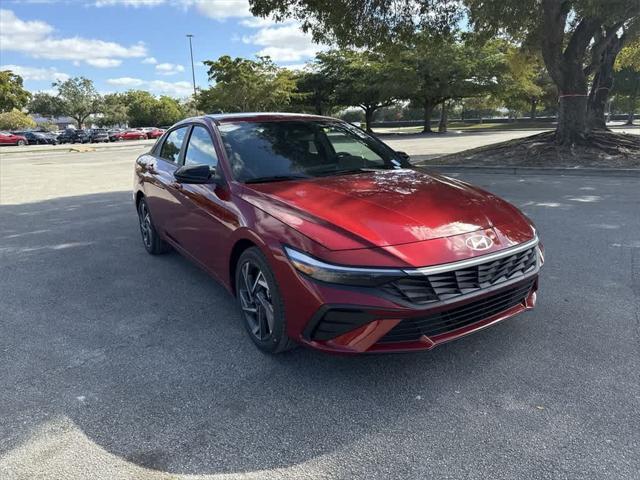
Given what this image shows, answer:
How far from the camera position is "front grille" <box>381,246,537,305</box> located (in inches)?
102

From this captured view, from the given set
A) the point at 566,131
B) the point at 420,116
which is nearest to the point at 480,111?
the point at 420,116

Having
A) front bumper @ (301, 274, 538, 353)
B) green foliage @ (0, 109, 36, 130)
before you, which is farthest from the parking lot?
green foliage @ (0, 109, 36, 130)

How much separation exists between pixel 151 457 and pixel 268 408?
65 cm

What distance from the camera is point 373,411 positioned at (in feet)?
8.82

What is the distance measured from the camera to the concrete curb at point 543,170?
34.9 ft

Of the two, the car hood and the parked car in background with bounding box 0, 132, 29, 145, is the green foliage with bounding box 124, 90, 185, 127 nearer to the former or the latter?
the parked car in background with bounding box 0, 132, 29, 145

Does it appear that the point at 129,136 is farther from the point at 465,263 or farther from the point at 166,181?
the point at 465,263

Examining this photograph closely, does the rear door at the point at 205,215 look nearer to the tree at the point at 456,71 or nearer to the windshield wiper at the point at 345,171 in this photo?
the windshield wiper at the point at 345,171

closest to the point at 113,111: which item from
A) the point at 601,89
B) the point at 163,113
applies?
the point at 163,113

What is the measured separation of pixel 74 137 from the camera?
165 ft

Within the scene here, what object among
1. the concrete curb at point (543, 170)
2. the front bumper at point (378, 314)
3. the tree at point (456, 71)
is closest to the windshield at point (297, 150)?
the front bumper at point (378, 314)

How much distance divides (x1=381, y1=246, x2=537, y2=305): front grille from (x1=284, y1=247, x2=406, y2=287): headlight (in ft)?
0.16

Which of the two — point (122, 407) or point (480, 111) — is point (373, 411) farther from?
point (480, 111)

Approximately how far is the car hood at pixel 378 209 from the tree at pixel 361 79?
116 ft
